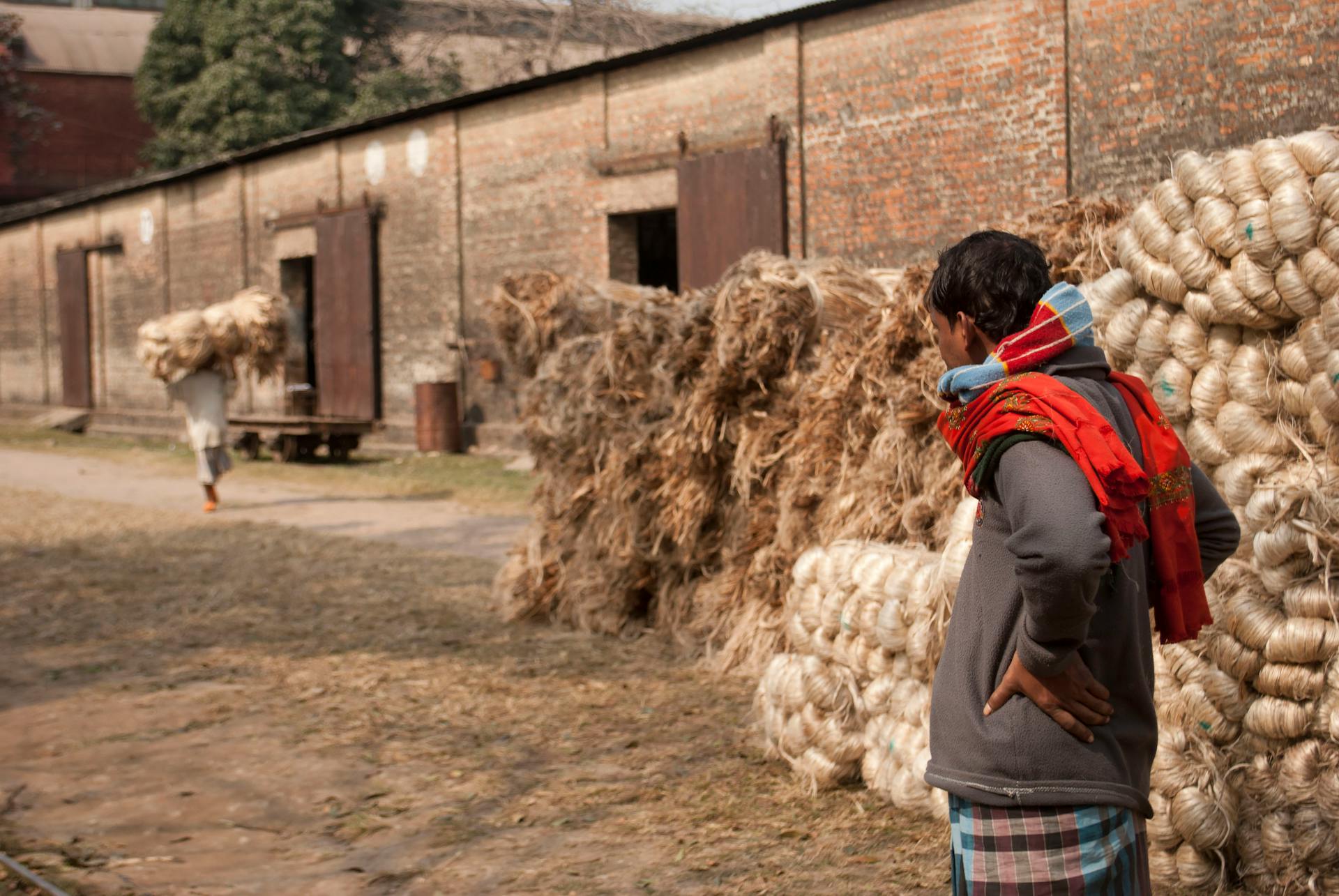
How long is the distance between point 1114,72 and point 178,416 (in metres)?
20.6

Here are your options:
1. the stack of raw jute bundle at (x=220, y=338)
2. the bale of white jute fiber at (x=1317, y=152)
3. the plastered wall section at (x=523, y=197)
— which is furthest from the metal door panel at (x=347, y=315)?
the bale of white jute fiber at (x=1317, y=152)

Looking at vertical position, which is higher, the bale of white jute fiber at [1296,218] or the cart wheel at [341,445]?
the bale of white jute fiber at [1296,218]

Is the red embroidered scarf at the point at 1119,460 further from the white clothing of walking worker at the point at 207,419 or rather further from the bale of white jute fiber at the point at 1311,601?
the white clothing of walking worker at the point at 207,419

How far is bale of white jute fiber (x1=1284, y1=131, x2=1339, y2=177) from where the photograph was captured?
3.32 m

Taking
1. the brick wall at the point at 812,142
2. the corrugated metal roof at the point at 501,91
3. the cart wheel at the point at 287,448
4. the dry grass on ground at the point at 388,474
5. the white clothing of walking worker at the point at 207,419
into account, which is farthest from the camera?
the cart wheel at the point at 287,448

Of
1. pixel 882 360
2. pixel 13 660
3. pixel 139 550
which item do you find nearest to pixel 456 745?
pixel 882 360

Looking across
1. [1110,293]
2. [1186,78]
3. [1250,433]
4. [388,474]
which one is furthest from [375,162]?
[1250,433]

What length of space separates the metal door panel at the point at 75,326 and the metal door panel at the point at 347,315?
9.88 m

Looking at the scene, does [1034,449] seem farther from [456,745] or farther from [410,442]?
[410,442]

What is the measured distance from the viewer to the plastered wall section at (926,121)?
11320mm

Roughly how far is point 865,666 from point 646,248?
46.3ft

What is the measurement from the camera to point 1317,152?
3326mm

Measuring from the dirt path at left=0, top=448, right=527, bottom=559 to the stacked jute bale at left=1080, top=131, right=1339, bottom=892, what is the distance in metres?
5.61

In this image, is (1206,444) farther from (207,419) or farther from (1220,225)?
(207,419)
